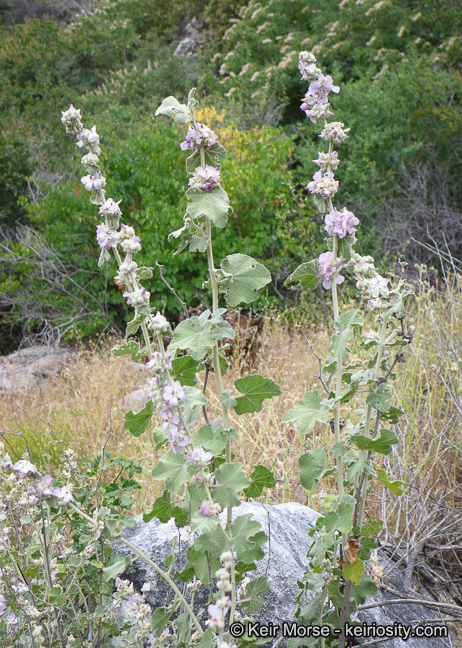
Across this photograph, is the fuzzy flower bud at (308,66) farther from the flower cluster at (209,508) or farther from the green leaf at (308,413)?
the flower cluster at (209,508)

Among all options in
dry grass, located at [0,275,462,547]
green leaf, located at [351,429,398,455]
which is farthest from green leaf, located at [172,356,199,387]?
dry grass, located at [0,275,462,547]

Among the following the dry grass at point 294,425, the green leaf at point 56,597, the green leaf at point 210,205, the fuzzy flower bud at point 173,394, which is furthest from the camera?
the dry grass at point 294,425

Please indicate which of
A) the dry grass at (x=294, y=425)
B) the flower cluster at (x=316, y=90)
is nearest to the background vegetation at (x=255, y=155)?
the dry grass at (x=294, y=425)

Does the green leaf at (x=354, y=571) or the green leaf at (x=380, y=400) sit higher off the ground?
the green leaf at (x=380, y=400)

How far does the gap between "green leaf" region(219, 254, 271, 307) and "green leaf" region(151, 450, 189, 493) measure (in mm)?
303

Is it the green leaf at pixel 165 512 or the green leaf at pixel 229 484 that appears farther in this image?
the green leaf at pixel 165 512

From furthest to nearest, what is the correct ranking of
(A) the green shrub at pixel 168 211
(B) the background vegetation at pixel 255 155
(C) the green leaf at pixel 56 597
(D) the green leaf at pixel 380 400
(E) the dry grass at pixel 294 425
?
(B) the background vegetation at pixel 255 155
(A) the green shrub at pixel 168 211
(E) the dry grass at pixel 294 425
(C) the green leaf at pixel 56 597
(D) the green leaf at pixel 380 400

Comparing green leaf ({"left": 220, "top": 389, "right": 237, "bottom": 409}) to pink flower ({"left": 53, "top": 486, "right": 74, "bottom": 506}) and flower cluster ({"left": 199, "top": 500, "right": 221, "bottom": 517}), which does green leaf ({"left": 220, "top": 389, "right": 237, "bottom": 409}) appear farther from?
pink flower ({"left": 53, "top": 486, "right": 74, "bottom": 506})

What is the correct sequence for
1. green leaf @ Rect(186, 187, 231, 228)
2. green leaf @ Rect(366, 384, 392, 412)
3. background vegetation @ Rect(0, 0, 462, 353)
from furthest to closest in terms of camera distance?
1. background vegetation @ Rect(0, 0, 462, 353)
2. green leaf @ Rect(366, 384, 392, 412)
3. green leaf @ Rect(186, 187, 231, 228)

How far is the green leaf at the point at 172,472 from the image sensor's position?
2.95 feet

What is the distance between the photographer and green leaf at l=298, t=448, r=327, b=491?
40.8 inches

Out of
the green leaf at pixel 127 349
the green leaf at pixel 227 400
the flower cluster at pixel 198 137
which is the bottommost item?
the green leaf at pixel 227 400

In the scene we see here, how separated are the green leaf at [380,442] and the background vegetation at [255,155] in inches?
145

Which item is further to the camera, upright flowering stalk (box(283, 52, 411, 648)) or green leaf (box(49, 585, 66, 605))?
green leaf (box(49, 585, 66, 605))
